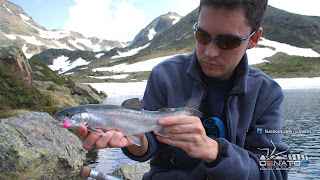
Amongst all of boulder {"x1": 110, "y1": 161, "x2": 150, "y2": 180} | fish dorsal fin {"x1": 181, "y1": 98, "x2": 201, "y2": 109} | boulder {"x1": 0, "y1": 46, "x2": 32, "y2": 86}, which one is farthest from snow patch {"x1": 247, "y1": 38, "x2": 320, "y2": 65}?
fish dorsal fin {"x1": 181, "y1": 98, "x2": 201, "y2": 109}

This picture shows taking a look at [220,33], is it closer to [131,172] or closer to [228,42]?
[228,42]

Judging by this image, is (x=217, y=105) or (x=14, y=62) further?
(x=14, y=62)

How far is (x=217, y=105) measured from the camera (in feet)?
11.1

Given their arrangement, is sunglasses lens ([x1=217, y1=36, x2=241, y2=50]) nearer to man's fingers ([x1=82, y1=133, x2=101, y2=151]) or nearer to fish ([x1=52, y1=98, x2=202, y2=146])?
fish ([x1=52, y1=98, x2=202, y2=146])

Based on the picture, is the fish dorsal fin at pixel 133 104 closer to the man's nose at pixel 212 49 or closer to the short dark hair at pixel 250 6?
the man's nose at pixel 212 49

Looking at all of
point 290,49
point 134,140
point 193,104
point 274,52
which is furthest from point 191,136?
point 290,49

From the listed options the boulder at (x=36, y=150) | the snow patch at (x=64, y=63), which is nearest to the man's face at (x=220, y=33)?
the boulder at (x=36, y=150)

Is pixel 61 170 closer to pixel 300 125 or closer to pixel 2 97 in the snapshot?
pixel 2 97

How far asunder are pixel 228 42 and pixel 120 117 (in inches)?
67.8

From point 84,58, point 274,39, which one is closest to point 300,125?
point 274,39

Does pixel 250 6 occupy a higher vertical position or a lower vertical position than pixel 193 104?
higher

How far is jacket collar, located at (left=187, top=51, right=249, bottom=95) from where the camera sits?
3.08 metres

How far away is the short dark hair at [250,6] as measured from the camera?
8.99 feet

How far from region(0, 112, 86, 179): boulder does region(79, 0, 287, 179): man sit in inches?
162
